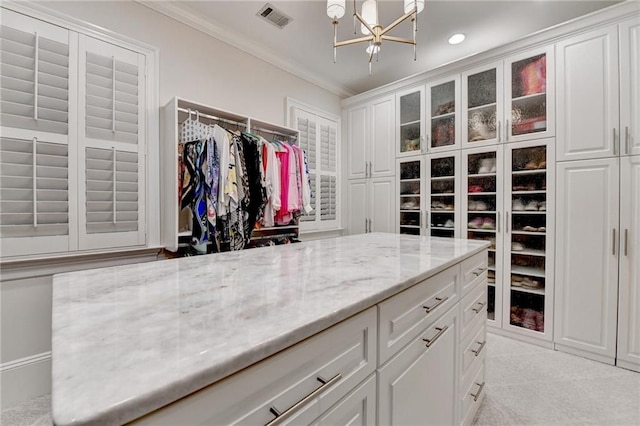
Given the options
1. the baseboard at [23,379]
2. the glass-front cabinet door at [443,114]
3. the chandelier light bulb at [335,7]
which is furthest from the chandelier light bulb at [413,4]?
the baseboard at [23,379]

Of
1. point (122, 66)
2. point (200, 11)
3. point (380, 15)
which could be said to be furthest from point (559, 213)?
point (122, 66)

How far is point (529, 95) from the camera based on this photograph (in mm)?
2557

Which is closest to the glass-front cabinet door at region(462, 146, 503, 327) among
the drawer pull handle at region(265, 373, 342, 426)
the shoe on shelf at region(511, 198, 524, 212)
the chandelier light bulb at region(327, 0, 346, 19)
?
the shoe on shelf at region(511, 198, 524, 212)

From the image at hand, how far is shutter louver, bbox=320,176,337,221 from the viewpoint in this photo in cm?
386

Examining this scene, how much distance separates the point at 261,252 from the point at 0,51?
80.3 inches

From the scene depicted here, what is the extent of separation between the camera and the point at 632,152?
6.82ft

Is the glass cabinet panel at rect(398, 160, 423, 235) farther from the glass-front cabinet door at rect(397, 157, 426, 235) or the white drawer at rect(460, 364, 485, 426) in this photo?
the white drawer at rect(460, 364, 485, 426)

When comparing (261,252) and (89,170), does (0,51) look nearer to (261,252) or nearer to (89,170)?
(89,170)

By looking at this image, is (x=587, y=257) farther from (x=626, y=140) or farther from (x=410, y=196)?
(x=410, y=196)

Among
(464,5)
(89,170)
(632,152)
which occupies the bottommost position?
(89,170)

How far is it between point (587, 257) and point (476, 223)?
879mm

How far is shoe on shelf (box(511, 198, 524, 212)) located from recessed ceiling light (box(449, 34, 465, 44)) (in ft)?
5.68

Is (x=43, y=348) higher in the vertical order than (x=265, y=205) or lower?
lower

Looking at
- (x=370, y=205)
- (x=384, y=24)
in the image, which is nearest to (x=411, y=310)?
(x=384, y=24)
